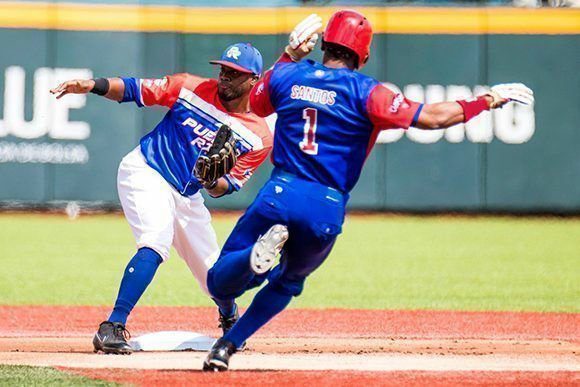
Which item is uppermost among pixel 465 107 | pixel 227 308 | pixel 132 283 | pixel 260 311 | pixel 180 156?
A: pixel 465 107

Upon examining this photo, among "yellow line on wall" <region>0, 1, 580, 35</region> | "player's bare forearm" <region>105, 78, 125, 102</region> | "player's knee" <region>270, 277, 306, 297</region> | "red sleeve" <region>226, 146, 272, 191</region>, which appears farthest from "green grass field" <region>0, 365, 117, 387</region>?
"yellow line on wall" <region>0, 1, 580, 35</region>

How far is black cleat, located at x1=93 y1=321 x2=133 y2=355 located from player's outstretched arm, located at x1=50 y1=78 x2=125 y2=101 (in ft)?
4.41

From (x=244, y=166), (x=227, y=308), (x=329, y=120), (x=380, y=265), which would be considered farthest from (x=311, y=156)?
(x=380, y=265)

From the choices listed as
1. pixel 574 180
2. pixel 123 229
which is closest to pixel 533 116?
pixel 574 180

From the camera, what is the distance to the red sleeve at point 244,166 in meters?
7.04

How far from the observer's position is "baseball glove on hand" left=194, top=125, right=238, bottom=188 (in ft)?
19.6

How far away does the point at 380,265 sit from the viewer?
42.5 ft

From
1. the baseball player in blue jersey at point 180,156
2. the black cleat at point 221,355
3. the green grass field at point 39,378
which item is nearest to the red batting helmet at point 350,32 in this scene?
the baseball player in blue jersey at point 180,156

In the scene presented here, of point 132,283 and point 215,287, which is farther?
point 132,283

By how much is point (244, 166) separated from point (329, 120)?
1.57 metres

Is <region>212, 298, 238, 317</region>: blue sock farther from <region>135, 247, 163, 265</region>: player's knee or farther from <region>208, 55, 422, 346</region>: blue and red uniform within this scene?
<region>208, 55, 422, 346</region>: blue and red uniform

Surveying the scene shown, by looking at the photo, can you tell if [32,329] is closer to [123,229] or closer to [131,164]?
[131,164]

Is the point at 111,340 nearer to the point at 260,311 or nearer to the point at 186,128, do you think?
the point at 260,311

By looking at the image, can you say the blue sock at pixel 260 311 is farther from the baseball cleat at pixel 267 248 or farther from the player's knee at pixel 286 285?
the baseball cleat at pixel 267 248
